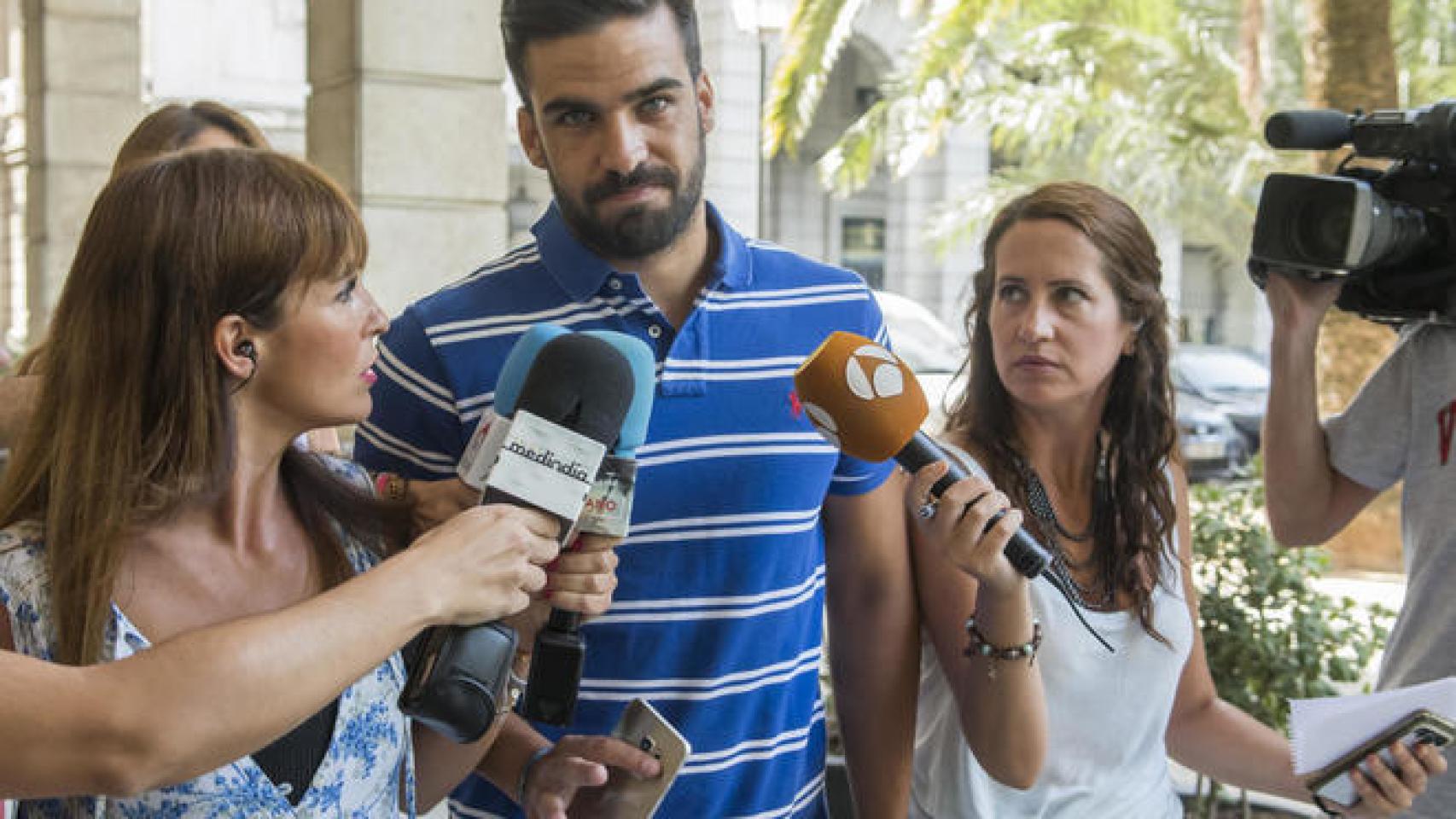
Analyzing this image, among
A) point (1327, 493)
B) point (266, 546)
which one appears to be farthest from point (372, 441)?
point (1327, 493)

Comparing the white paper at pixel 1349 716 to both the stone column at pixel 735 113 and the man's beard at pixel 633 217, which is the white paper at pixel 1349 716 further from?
the stone column at pixel 735 113

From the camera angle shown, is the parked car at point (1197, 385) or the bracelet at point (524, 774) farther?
the parked car at point (1197, 385)

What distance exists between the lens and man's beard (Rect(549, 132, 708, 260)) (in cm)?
197

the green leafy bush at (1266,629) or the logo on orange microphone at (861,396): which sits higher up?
the logo on orange microphone at (861,396)

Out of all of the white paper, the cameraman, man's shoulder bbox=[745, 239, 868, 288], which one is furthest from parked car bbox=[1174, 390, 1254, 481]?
man's shoulder bbox=[745, 239, 868, 288]

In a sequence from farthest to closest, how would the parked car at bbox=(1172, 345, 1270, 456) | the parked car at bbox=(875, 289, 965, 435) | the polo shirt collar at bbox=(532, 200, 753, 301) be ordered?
1. the parked car at bbox=(1172, 345, 1270, 456)
2. the parked car at bbox=(875, 289, 965, 435)
3. the polo shirt collar at bbox=(532, 200, 753, 301)

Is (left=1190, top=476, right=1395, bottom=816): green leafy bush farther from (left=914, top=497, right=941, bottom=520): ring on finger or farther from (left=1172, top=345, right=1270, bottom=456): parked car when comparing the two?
(left=1172, top=345, right=1270, bottom=456): parked car

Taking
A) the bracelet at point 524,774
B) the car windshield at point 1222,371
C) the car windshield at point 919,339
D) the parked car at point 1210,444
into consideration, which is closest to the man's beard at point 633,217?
the bracelet at point 524,774

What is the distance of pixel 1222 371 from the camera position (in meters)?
16.8

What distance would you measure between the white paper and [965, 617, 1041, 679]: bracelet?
15.8 inches

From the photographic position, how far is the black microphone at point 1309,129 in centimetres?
241

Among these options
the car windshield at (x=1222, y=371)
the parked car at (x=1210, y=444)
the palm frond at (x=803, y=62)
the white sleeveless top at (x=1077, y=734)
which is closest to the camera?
the white sleeveless top at (x=1077, y=734)

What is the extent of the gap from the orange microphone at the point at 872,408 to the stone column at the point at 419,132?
329 centimetres

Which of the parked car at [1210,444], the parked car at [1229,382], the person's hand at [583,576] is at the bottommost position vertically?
the parked car at [1210,444]
